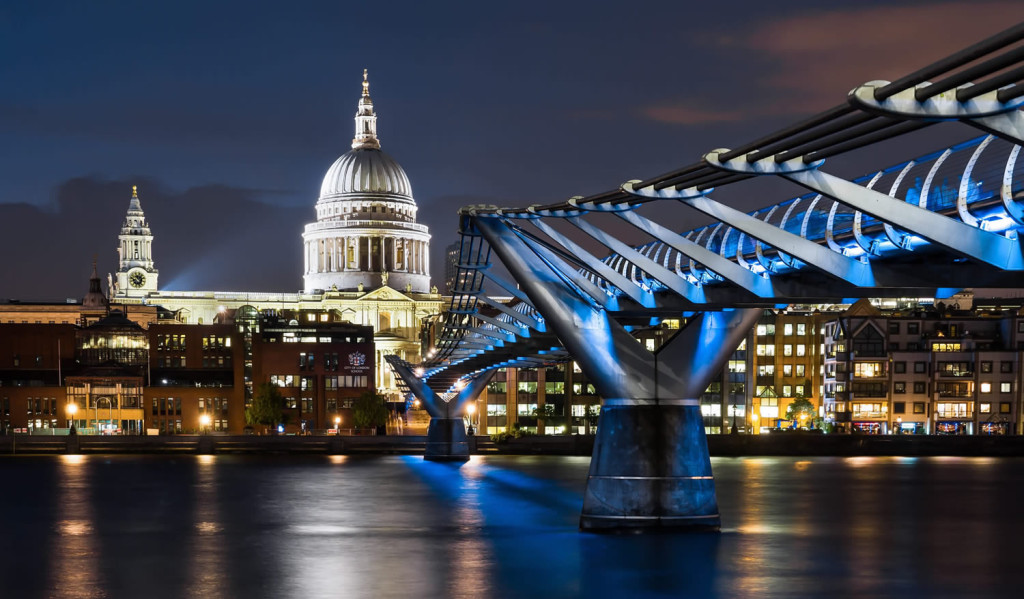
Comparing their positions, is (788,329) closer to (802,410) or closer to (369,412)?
(802,410)

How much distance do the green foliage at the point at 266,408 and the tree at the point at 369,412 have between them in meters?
6.24

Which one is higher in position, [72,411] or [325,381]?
[325,381]

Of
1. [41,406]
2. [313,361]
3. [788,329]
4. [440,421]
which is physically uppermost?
[788,329]

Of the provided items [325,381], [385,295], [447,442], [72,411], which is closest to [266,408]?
[325,381]

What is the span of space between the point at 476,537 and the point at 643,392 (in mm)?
12005

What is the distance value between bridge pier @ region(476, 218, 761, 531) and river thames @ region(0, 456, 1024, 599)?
37.0 inches

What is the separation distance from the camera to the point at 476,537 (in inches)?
1806

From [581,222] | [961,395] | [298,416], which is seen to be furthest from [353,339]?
[581,222]

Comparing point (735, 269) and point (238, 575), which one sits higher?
point (735, 269)

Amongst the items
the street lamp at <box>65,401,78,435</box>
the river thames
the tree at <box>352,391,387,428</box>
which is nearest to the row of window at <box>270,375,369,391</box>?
the tree at <box>352,391,387,428</box>

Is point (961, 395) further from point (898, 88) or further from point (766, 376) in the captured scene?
point (898, 88)

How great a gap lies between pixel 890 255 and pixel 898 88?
10194 mm

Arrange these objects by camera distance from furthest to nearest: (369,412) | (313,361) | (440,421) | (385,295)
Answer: (385,295) < (313,361) < (369,412) < (440,421)

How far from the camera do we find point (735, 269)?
1159 inches
